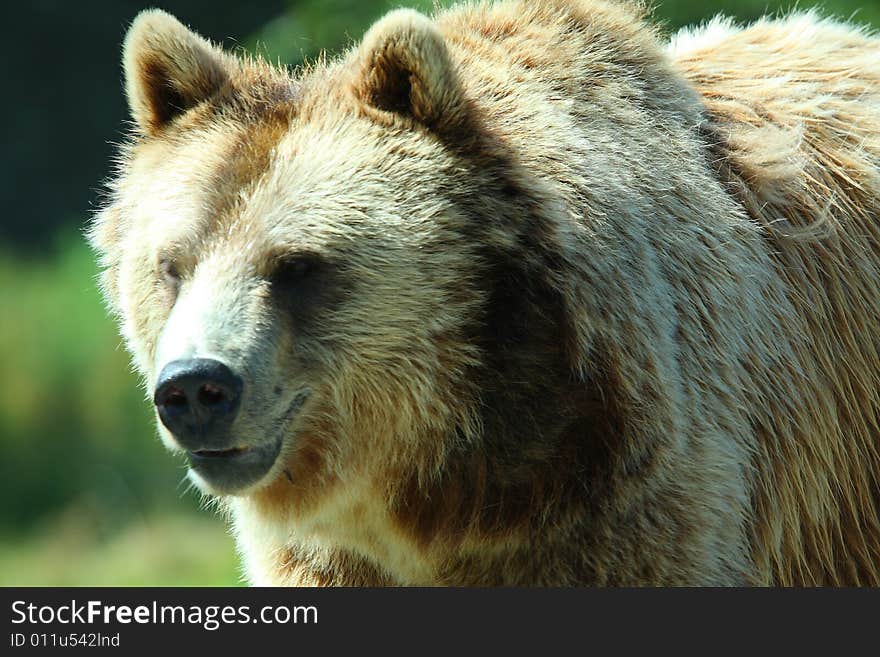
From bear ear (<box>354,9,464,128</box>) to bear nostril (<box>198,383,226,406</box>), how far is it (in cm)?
119

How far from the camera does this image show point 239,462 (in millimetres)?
4184

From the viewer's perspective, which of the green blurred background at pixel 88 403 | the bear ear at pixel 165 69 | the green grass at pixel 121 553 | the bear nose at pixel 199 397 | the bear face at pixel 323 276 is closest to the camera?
the bear nose at pixel 199 397

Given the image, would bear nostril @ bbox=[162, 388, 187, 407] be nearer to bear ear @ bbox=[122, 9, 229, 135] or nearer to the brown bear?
the brown bear

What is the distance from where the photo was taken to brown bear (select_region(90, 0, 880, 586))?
427 cm

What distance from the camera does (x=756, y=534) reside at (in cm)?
467

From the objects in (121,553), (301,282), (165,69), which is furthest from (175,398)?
(121,553)

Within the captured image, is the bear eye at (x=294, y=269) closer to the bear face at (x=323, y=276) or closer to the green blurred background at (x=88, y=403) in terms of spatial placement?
the bear face at (x=323, y=276)

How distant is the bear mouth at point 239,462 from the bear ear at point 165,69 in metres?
1.32

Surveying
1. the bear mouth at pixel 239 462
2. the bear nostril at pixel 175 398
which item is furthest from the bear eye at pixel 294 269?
the bear nostril at pixel 175 398

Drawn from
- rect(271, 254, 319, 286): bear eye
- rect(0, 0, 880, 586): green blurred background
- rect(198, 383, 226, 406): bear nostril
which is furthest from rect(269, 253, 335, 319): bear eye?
rect(0, 0, 880, 586): green blurred background

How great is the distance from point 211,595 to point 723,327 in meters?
2.01

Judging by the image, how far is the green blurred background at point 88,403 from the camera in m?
12.0

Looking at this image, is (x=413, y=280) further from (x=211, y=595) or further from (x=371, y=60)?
(x=211, y=595)

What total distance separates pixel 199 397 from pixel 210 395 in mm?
32
